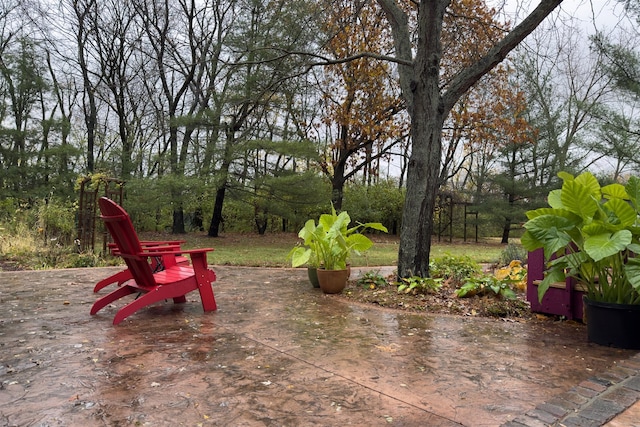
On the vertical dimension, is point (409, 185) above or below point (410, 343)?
above

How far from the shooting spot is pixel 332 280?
16.5ft

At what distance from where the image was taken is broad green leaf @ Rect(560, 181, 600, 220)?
301cm

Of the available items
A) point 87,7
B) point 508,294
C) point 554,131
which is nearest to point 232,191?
point 87,7

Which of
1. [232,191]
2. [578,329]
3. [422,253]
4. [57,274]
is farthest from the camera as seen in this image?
[232,191]

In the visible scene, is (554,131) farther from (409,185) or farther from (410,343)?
(410,343)

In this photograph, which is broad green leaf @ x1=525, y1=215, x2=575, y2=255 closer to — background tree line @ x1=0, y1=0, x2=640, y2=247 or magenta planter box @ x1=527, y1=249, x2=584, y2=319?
magenta planter box @ x1=527, y1=249, x2=584, y2=319

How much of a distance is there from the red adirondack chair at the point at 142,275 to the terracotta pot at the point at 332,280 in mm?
1469

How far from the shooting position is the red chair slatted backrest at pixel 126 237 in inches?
135

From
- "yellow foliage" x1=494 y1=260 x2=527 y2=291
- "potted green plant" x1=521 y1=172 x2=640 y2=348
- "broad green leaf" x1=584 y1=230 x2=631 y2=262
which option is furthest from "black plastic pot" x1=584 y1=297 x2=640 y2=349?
"yellow foliage" x1=494 y1=260 x2=527 y2=291

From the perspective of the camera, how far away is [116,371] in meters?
2.41

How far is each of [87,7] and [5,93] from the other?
4.42 meters

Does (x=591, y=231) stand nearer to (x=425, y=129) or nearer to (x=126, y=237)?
(x=425, y=129)

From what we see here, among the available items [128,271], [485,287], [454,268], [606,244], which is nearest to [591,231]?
[606,244]

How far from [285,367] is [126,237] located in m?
1.82
